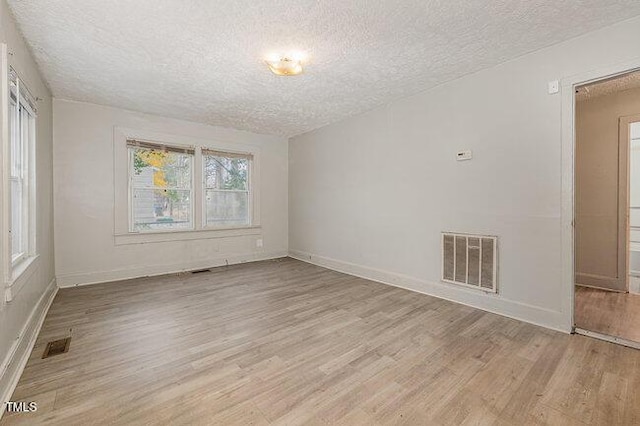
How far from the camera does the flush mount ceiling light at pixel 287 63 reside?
8.54 ft

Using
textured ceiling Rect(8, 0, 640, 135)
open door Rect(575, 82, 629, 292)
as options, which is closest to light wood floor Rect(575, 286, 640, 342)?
open door Rect(575, 82, 629, 292)

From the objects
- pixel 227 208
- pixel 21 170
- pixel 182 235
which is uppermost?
pixel 21 170

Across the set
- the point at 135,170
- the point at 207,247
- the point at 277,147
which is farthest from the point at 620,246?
the point at 135,170

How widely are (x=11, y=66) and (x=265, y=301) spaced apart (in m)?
2.89

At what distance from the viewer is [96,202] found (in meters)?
3.97

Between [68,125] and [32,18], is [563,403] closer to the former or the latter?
[32,18]

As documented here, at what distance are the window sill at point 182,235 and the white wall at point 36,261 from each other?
2.82ft

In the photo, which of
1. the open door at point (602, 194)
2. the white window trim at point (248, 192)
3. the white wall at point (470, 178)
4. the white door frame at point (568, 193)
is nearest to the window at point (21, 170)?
the white window trim at point (248, 192)

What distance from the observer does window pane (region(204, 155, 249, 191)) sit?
5.00 metres

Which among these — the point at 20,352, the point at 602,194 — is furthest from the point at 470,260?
the point at 20,352

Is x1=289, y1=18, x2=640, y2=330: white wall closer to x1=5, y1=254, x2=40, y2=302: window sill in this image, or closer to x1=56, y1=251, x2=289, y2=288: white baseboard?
x1=56, y1=251, x2=289, y2=288: white baseboard

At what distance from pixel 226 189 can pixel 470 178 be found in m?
4.03

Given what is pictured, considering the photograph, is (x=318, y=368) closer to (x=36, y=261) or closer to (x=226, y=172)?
(x=36, y=261)

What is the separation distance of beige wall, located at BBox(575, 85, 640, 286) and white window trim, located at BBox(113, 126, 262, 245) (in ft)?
16.8
